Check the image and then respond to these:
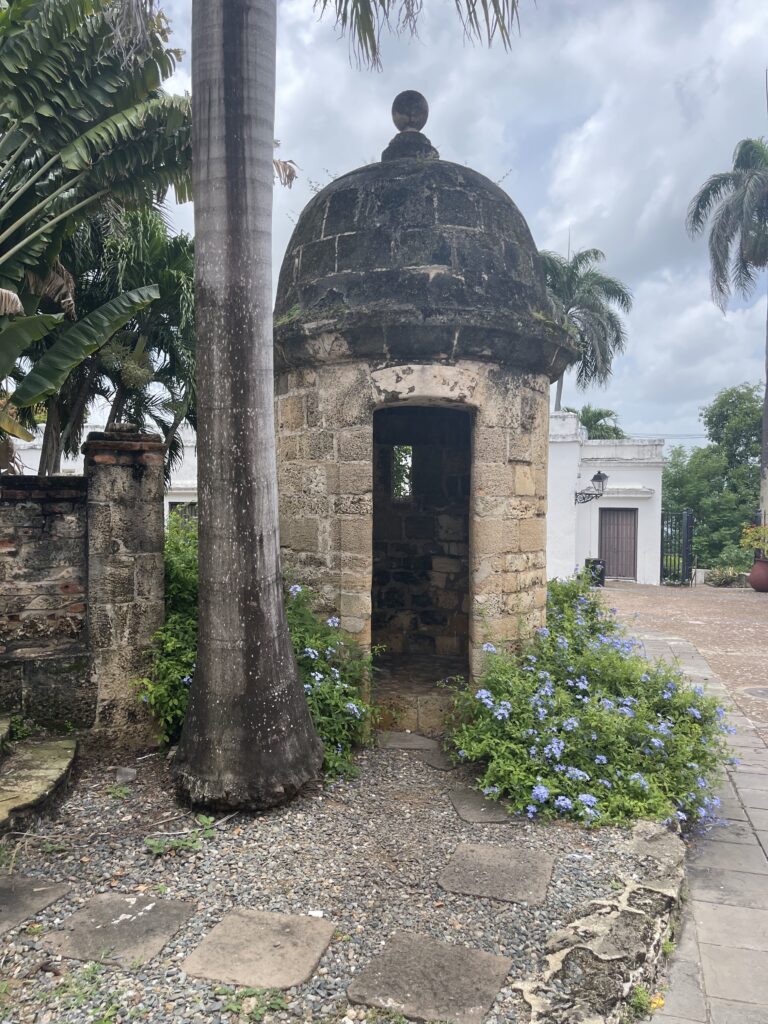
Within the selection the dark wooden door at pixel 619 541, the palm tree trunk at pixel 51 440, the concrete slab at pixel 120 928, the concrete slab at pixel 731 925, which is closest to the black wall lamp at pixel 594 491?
the dark wooden door at pixel 619 541

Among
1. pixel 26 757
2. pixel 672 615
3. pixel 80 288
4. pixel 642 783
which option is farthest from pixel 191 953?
pixel 672 615

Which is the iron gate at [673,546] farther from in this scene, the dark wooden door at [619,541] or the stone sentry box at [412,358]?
the stone sentry box at [412,358]

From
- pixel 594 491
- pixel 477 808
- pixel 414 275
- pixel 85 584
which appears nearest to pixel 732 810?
pixel 477 808

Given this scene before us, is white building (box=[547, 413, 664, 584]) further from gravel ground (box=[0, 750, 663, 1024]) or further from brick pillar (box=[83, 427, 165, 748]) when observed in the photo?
gravel ground (box=[0, 750, 663, 1024])

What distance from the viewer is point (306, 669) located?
4797 millimetres

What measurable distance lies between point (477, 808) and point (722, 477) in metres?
26.0

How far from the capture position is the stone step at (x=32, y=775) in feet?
12.2

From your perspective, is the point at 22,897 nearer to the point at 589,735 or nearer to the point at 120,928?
the point at 120,928

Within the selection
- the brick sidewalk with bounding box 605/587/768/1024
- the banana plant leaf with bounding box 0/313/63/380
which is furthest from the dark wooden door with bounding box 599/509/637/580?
the banana plant leaf with bounding box 0/313/63/380

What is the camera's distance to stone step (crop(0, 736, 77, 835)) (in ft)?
12.2

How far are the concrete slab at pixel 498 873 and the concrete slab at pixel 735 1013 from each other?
0.73 m

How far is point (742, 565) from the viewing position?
23484mm

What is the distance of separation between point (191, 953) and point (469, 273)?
427cm

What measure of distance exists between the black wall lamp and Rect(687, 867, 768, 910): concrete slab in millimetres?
15364
